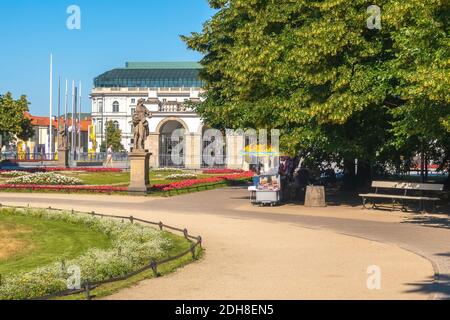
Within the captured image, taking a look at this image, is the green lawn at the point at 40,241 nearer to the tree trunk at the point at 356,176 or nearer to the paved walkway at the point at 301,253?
the paved walkway at the point at 301,253

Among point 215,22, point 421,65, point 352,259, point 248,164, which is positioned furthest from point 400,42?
point 248,164

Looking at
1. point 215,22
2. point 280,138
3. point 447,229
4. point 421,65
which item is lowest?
point 447,229

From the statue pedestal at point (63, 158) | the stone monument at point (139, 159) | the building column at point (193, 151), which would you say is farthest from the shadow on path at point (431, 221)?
the building column at point (193, 151)

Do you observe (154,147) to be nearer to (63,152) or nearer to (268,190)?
(63,152)

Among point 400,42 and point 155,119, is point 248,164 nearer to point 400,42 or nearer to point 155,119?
point 155,119

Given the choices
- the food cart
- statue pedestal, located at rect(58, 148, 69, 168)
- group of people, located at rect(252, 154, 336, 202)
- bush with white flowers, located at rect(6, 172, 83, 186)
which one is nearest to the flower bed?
the food cart

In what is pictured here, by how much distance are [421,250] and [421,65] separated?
5209mm

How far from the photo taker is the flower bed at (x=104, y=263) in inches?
349

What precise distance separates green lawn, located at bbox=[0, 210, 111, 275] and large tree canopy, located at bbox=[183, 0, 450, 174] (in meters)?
8.19

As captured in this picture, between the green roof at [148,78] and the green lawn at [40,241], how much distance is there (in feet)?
383

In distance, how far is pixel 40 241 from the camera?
1422 centimetres

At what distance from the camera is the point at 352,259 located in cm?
1153

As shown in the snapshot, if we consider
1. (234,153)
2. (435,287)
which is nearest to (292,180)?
(435,287)
